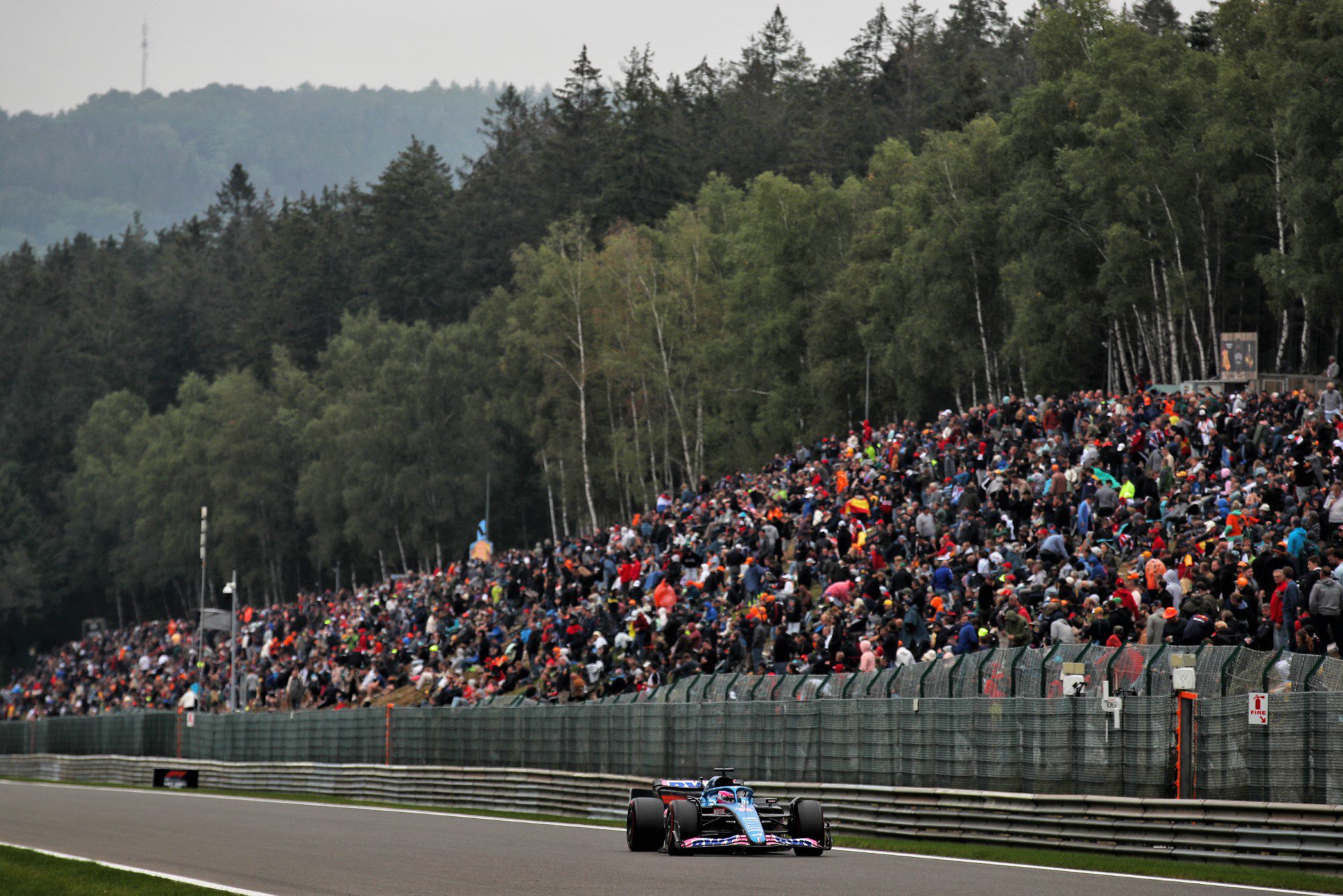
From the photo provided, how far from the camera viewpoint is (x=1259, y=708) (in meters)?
13.9

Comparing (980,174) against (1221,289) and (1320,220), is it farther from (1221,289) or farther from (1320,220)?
(1320,220)

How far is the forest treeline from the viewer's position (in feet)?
145

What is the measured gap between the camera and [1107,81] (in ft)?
148

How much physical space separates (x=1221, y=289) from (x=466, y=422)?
151 ft

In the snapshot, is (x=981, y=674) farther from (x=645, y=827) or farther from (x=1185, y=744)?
(x=645, y=827)

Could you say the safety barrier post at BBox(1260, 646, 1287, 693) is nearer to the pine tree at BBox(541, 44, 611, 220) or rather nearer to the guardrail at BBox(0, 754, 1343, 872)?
the guardrail at BBox(0, 754, 1343, 872)

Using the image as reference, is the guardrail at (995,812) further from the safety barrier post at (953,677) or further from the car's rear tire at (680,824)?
the car's rear tire at (680,824)

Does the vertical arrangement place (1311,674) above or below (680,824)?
above

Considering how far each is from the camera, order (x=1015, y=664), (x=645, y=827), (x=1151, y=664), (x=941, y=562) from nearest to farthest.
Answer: (x=1151, y=664)
(x=645, y=827)
(x=1015, y=664)
(x=941, y=562)

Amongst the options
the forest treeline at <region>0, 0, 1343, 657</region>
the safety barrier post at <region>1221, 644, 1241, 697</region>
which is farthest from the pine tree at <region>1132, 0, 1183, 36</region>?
the safety barrier post at <region>1221, 644, 1241, 697</region>

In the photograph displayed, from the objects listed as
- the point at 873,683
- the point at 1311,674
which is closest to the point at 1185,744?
the point at 1311,674

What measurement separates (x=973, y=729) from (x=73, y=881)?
8.49 meters

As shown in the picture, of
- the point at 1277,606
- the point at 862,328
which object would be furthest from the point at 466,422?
the point at 1277,606

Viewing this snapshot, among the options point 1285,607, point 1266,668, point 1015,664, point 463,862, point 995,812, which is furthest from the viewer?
point 1285,607
